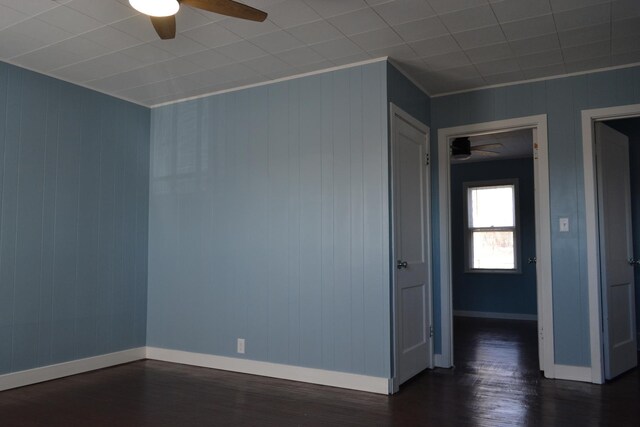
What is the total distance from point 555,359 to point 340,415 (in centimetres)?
198

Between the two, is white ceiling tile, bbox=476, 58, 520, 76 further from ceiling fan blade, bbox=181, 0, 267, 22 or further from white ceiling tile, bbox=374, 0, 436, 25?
ceiling fan blade, bbox=181, 0, 267, 22

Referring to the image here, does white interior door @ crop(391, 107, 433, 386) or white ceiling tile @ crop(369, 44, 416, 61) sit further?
white interior door @ crop(391, 107, 433, 386)

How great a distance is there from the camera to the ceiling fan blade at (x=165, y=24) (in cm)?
250

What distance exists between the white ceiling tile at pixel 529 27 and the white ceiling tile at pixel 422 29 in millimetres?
408

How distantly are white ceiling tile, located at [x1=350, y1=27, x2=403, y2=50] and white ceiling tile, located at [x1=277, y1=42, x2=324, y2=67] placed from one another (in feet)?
1.22

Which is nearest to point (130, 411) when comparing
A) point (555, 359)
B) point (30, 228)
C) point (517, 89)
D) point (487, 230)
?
point (30, 228)

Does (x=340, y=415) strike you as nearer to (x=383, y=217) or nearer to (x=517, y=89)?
(x=383, y=217)

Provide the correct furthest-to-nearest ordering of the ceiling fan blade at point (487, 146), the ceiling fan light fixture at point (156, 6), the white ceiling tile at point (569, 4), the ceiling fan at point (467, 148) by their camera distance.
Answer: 1. the ceiling fan blade at point (487, 146)
2. the ceiling fan at point (467, 148)
3. the white ceiling tile at point (569, 4)
4. the ceiling fan light fixture at point (156, 6)

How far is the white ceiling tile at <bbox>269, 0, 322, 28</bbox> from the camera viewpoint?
9.91 feet

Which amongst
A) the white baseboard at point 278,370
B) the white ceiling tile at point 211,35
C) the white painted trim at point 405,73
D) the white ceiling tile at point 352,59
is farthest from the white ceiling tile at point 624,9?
the white baseboard at point 278,370

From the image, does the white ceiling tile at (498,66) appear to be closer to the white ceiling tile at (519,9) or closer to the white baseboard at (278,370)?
the white ceiling tile at (519,9)

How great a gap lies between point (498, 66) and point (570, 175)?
1.07 metres

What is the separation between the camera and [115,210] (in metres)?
4.73

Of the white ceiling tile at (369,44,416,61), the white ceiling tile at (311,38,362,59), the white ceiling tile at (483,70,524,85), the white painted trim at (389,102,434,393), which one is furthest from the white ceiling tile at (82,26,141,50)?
the white ceiling tile at (483,70,524,85)
